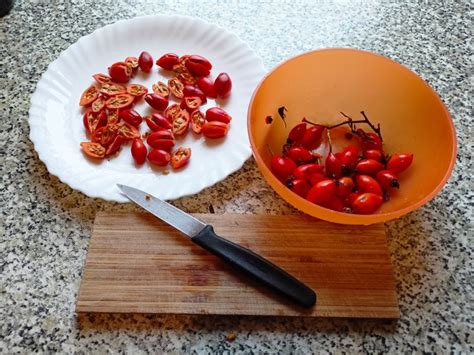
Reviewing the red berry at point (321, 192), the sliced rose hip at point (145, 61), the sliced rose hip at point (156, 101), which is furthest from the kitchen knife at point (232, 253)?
the sliced rose hip at point (145, 61)

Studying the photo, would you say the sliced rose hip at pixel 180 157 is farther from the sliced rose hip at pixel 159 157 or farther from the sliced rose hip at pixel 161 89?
the sliced rose hip at pixel 161 89

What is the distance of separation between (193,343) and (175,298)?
0.21 feet

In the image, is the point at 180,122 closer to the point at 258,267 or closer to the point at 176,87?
the point at 176,87

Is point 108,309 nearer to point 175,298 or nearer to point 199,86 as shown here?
point 175,298

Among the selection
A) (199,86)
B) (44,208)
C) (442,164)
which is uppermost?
(442,164)

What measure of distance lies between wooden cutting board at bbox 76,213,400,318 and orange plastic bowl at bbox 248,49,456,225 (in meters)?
0.08

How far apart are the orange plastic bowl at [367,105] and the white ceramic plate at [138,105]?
0.25ft

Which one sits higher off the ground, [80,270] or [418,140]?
[418,140]

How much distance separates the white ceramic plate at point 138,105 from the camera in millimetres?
785

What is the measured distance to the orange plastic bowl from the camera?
749mm

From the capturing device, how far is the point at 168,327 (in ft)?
2.17

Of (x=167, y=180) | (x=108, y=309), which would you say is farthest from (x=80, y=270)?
(x=167, y=180)

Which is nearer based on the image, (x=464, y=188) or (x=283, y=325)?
(x=283, y=325)

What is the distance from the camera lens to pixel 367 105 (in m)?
0.86
